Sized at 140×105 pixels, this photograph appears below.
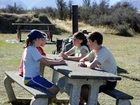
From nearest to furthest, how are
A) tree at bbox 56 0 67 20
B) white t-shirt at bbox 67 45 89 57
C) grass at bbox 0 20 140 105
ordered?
white t-shirt at bbox 67 45 89 57, grass at bbox 0 20 140 105, tree at bbox 56 0 67 20

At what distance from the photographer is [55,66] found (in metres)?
7.01

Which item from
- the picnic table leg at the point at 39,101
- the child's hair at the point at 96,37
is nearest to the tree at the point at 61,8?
the child's hair at the point at 96,37

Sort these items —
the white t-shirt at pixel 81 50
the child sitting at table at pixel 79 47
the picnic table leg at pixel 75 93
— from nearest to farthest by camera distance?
the picnic table leg at pixel 75 93
the child sitting at table at pixel 79 47
the white t-shirt at pixel 81 50

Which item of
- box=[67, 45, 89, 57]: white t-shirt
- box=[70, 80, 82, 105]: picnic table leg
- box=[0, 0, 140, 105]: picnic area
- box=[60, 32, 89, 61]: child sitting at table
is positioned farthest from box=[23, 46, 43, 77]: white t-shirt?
box=[67, 45, 89, 57]: white t-shirt

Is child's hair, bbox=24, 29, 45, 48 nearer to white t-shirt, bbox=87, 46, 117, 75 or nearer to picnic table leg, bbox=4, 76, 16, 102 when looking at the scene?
white t-shirt, bbox=87, 46, 117, 75

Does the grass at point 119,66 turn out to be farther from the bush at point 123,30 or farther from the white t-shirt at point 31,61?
the bush at point 123,30

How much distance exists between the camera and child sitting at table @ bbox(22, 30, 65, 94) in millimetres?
6832

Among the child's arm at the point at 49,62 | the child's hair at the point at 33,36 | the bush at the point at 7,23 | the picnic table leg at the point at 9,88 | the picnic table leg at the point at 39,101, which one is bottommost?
the bush at the point at 7,23

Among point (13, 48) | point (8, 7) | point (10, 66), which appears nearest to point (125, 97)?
point (10, 66)

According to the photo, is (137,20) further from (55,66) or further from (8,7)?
(55,66)

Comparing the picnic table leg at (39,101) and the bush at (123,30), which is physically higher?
the picnic table leg at (39,101)

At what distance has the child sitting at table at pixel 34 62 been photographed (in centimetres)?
683

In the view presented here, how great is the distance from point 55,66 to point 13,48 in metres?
11.5

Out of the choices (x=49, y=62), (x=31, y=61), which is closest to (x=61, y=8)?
(x=49, y=62)
